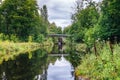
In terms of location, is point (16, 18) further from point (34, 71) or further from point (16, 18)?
point (34, 71)

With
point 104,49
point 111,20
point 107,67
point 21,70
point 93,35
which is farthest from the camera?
point 93,35

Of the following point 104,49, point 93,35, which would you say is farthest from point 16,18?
point 104,49

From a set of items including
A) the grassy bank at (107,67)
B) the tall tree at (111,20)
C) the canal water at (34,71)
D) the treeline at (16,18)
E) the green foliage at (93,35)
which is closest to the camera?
the grassy bank at (107,67)

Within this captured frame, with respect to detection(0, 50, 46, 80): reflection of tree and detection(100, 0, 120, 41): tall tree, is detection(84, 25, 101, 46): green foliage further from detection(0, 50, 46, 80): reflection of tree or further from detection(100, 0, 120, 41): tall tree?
detection(0, 50, 46, 80): reflection of tree

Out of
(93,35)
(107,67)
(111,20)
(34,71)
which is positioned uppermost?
(111,20)

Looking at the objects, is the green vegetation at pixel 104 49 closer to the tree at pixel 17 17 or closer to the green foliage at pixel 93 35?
the green foliage at pixel 93 35

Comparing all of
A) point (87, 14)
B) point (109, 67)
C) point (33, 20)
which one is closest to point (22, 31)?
point (33, 20)

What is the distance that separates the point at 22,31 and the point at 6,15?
15.8ft

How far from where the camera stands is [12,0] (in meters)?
70.9

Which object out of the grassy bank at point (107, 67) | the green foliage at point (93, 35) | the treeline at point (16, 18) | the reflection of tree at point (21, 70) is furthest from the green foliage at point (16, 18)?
the grassy bank at point (107, 67)

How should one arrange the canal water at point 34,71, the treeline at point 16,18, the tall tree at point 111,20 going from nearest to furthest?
the canal water at point 34,71
the tall tree at point 111,20
the treeline at point 16,18

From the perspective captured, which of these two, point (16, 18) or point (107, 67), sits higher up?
point (16, 18)

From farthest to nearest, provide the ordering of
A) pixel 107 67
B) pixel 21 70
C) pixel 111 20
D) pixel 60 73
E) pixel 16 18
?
1. pixel 16 18
2. pixel 111 20
3. pixel 21 70
4. pixel 60 73
5. pixel 107 67

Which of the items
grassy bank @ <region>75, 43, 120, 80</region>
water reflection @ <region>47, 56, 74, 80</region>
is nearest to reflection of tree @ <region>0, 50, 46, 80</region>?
water reflection @ <region>47, 56, 74, 80</region>
